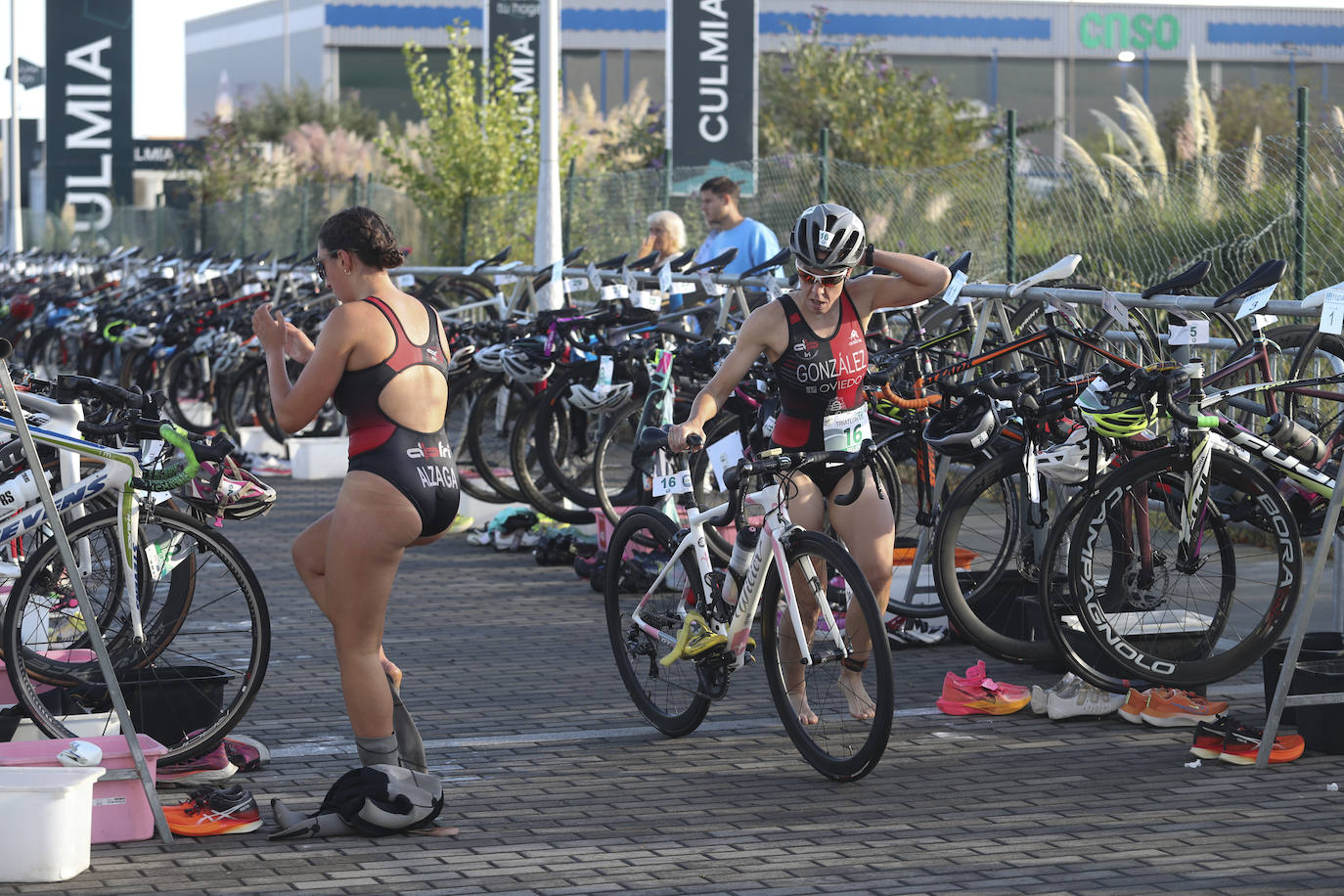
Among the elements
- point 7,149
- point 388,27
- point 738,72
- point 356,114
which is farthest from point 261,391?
point 388,27

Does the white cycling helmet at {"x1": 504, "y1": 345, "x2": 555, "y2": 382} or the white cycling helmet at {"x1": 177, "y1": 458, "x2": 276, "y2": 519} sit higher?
the white cycling helmet at {"x1": 504, "y1": 345, "x2": 555, "y2": 382}

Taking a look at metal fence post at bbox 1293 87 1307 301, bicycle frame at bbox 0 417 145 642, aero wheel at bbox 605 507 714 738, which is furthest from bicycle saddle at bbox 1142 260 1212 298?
bicycle frame at bbox 0 417 145 642

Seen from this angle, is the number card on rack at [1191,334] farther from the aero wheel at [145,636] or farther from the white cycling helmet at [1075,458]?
the aero wheel at [145,636]

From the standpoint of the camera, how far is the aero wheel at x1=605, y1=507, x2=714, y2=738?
677 centimetres

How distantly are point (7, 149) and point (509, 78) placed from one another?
958 inches

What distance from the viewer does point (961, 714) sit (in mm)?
7148

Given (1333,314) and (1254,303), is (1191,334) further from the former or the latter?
(1333,314)

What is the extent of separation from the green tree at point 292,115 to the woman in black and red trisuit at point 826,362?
163 feet

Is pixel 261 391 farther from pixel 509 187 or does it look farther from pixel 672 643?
pixel 672 643

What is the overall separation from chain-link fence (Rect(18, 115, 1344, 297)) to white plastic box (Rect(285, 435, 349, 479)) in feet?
14.1

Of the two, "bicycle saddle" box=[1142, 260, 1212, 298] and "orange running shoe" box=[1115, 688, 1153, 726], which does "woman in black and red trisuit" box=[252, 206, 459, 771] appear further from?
"bicycle saddle" box=[1142, 260, 1212, 298]

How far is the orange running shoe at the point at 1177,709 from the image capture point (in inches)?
269

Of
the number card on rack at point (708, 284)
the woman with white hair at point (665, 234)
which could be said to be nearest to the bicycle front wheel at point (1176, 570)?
the number card on rack at point (708, 284)

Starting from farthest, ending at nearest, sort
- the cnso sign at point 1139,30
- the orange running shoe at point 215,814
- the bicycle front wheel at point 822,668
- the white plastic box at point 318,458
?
the cnso sign at point 1139,30, the white plastic box at point 318,458, the bicycle front wheel at point 822,668, the orange running shoe at point 215,814
